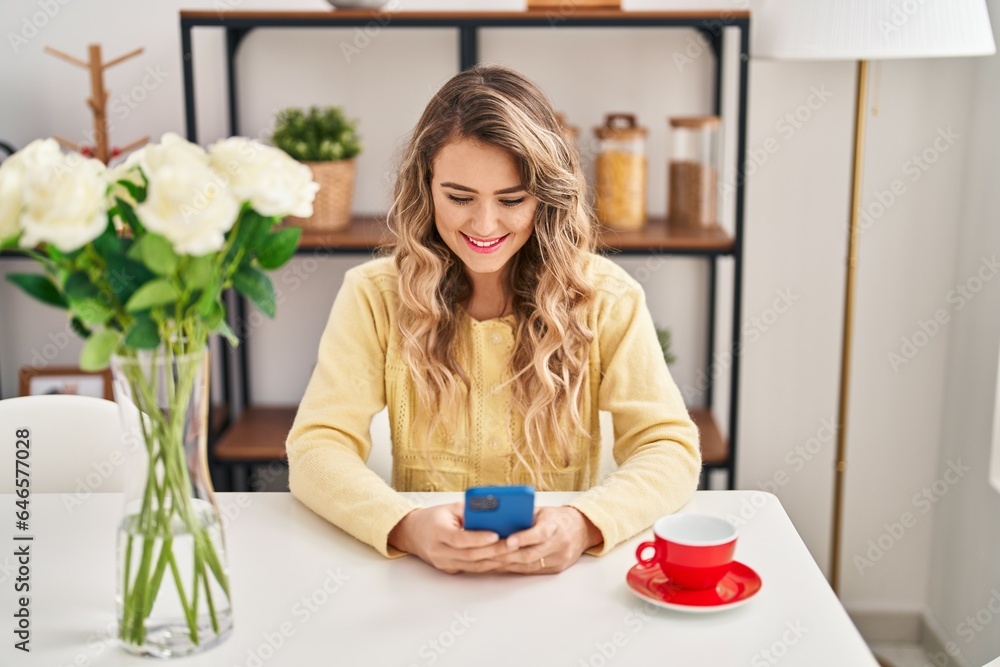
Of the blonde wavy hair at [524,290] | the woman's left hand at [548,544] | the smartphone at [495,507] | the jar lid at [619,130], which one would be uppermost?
the jar lid at [619,130]

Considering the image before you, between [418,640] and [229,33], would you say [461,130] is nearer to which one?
[418,640]

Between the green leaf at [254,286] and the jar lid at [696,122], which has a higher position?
the jar lid at [696,122]

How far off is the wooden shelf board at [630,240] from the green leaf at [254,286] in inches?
46.2

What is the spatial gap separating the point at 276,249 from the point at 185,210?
0.45 feet

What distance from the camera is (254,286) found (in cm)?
101

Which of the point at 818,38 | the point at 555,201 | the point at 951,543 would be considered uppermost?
the point at 818,38

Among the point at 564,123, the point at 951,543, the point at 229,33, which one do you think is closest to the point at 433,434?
the point at 564,123

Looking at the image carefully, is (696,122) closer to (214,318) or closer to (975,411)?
(975,411)

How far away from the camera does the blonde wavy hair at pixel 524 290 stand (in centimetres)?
159

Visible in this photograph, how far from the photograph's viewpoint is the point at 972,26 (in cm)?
202

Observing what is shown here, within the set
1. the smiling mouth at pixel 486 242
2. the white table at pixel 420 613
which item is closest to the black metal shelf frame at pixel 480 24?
the smiling mouth at pixel 486 242

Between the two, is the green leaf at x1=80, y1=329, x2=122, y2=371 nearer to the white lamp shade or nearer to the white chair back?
the white chair back

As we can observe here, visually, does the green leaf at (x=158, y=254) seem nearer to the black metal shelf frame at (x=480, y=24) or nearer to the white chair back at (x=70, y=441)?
the white chair back at (x=70, y=441)

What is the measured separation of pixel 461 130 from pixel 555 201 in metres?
0.17
